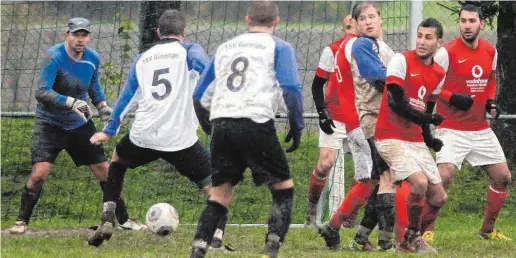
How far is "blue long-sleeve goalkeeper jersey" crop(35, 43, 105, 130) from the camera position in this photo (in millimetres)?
12078

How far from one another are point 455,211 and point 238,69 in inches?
281

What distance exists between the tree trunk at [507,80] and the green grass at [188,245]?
308 cm

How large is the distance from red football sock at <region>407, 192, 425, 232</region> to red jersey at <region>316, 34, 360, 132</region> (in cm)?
127

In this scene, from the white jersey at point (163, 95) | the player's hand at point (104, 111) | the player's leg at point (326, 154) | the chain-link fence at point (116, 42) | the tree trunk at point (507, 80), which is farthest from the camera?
the tree trunk at point (507, 80)

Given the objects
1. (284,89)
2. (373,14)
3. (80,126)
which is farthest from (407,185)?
(80,126)

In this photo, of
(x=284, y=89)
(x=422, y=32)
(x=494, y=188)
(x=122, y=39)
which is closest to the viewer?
(x=284, y=89)

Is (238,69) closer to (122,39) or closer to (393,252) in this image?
(393,252)

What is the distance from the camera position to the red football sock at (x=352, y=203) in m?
11.1

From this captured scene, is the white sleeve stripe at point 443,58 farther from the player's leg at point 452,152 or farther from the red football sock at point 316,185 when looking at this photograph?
the red football sock at point 316,185

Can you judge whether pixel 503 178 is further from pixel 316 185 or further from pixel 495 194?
pixel 316 185

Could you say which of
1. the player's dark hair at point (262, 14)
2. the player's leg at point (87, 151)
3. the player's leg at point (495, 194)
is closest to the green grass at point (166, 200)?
the player's leg at point (495, 194)

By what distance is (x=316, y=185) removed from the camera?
13.2 m

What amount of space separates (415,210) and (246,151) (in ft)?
6.66

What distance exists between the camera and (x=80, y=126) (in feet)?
40.7
